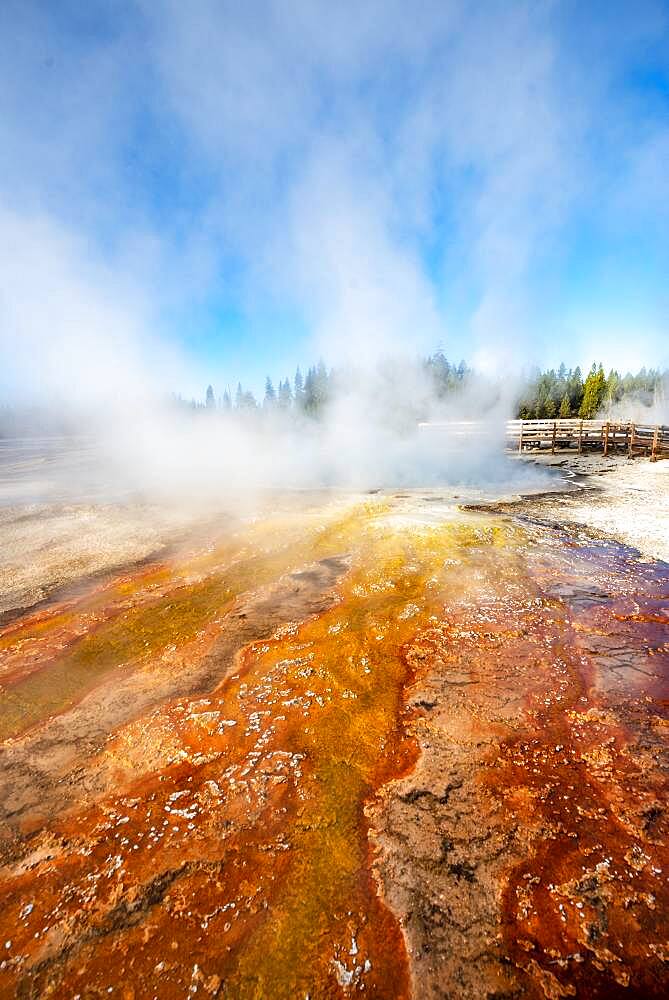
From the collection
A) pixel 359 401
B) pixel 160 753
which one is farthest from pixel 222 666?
pixel 359 401

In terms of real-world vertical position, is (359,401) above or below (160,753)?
above

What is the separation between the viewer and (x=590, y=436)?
74.2 feet

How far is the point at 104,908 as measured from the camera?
1.87 metres

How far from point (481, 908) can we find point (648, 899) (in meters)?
0.79

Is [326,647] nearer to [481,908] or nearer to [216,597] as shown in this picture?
[216,597]

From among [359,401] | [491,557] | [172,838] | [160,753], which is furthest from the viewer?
[359,401]

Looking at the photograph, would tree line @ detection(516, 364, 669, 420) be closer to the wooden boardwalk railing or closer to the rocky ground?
the wooden boardwalk railing

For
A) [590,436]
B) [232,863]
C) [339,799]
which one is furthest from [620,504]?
[590,436]

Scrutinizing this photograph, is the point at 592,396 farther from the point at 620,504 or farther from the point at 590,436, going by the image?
the point at 620,504

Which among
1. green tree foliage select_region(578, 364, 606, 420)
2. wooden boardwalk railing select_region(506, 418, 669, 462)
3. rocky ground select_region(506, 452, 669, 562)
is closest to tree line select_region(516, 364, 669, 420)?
green tree foliage select_region(578, 364, 606, 420)

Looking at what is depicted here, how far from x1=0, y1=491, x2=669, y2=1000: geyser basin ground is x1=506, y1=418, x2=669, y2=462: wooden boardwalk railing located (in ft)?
61.6

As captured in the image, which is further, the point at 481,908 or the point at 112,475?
the point at 112,475

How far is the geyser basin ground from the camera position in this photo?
5.57 feet

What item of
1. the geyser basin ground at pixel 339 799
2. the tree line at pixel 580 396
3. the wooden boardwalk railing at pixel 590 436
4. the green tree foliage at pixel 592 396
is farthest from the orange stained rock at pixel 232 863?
the green tree foliage at pixel 592 396
